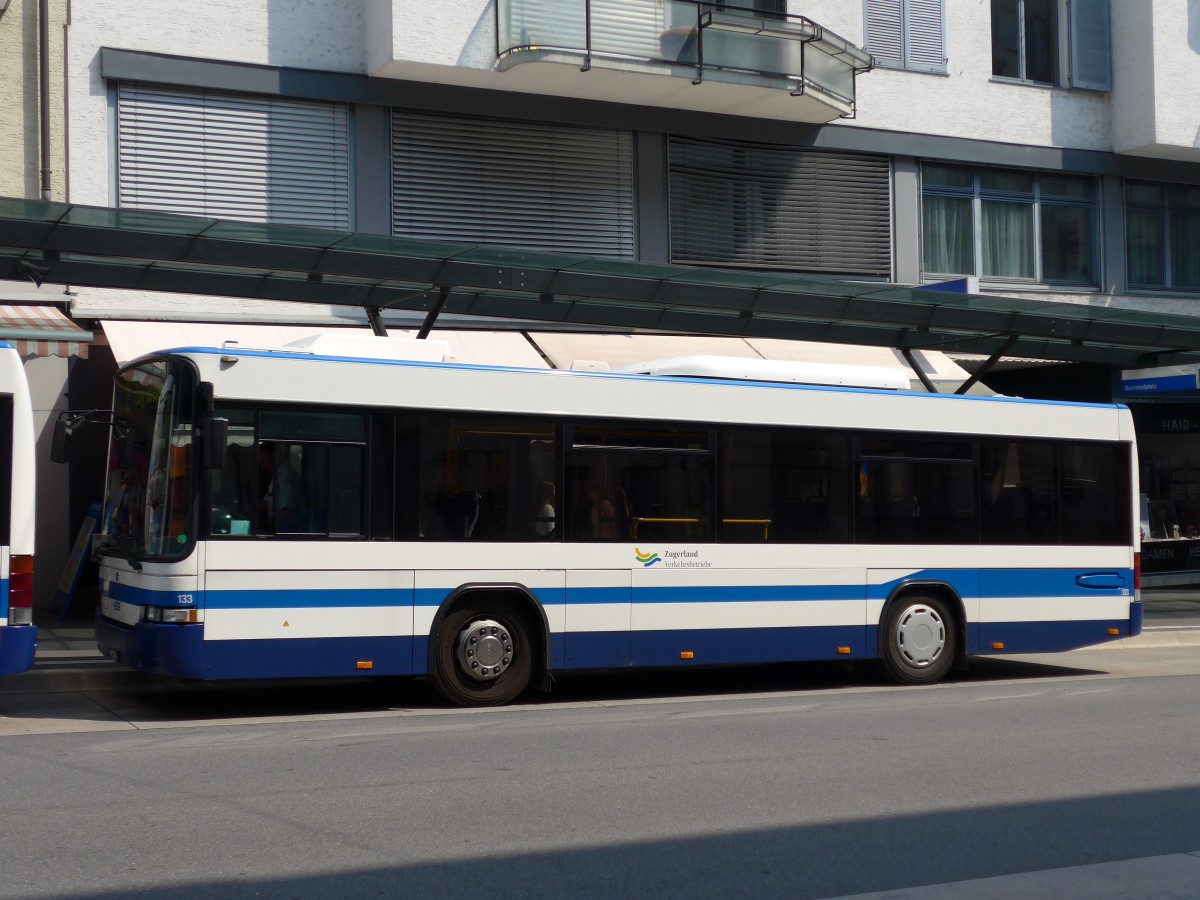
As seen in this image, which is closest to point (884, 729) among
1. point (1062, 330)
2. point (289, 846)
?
point (289, 846)

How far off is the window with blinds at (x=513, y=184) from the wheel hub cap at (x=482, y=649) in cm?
950

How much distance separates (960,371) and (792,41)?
5.58 meters

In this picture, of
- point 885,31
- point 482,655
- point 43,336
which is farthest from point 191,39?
point 885,31

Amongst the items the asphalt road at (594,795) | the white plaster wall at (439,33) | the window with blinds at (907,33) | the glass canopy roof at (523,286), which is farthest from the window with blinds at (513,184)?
the asphalt road at (594,795)

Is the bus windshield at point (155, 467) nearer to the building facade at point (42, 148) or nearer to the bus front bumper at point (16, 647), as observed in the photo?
the bus front bumper at point (16, 647)

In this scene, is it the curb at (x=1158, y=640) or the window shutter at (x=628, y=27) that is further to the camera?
the window shutter at (x=628, y=27)

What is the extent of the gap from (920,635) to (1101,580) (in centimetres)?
228

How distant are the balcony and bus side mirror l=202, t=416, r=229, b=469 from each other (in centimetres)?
1036

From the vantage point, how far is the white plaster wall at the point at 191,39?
18031mm

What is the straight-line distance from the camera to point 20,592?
10320mm

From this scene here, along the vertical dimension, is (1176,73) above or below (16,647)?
above

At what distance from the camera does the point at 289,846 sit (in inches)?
259

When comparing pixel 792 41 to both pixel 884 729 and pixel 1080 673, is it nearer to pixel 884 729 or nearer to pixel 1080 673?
pixel 1080 673

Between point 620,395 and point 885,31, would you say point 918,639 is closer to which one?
point 620,395
